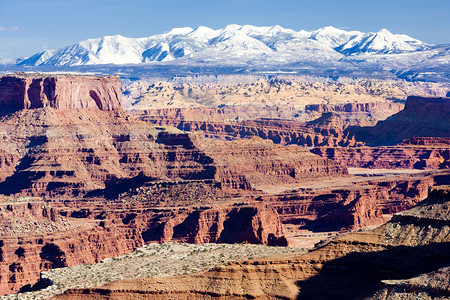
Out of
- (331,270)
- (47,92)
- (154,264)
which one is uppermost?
(47,92)

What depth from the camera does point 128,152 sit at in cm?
16738

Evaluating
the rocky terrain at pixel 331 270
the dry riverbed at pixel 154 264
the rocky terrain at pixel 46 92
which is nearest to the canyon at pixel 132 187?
the rocky terrain at pixel 46 92

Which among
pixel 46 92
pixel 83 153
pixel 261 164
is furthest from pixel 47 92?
pixel 261 164

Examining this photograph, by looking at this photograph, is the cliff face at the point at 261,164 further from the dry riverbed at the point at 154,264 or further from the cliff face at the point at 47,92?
the dry riverbed at the point at 154,264

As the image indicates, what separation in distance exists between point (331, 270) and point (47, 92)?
102 meters

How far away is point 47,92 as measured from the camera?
562 ft

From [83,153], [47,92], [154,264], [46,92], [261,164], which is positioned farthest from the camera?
[261,164]

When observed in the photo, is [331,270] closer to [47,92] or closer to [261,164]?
[261,164]

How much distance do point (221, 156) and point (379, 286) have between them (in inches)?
3833

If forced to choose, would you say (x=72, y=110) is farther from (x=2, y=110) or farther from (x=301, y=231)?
(x=301, y=231)

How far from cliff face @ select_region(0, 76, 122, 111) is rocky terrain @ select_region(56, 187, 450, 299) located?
313 ft

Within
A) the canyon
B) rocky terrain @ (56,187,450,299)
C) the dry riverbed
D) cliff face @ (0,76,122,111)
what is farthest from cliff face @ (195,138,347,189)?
rocky terrain @ (56,187,450,299)

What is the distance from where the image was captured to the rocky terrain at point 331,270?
74.1 m

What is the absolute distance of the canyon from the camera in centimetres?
11675
